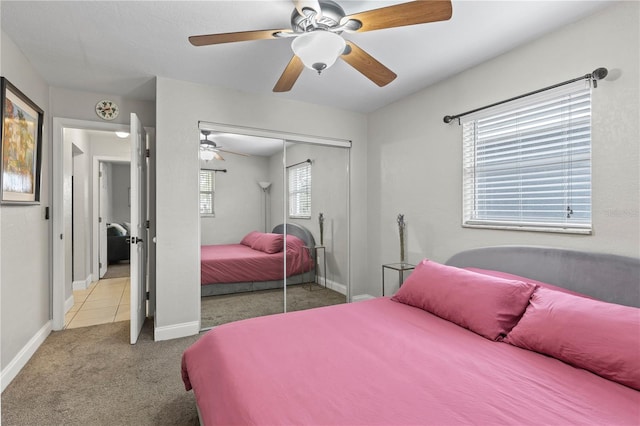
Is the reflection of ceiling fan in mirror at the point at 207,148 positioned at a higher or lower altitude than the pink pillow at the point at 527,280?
higher

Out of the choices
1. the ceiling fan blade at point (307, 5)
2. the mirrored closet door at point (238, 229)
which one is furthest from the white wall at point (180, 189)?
the ceiling fan blade at point (307, 5)

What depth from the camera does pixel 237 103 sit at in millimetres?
3334

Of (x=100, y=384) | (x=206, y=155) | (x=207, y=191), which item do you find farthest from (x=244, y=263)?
(x=100, y=384)

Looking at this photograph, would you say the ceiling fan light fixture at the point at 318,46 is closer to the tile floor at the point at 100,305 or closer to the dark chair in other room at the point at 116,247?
the tile floor at the point at 100,305

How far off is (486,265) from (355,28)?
2036 millimetres

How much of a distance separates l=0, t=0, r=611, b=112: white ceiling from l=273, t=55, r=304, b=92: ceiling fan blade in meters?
0.28

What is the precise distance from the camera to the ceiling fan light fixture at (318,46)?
1.66m

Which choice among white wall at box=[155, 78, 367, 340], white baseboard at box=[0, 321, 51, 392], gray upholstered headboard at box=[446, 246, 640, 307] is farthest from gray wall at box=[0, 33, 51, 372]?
gray upholstered headboard at box=[446, 246, 640, 307]

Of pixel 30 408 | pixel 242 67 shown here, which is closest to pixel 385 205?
pixel 242 67

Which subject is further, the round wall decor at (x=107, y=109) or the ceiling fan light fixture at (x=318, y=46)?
the round wall decor at (x=107, y=109)

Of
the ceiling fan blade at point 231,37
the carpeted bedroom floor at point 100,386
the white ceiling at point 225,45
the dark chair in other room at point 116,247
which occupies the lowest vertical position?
the carpeted bedroom floor at point 100,386

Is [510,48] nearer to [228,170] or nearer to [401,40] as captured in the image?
[401,40]

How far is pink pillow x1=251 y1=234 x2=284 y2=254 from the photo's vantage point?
3.57 meters

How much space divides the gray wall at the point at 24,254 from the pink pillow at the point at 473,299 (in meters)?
2.87
